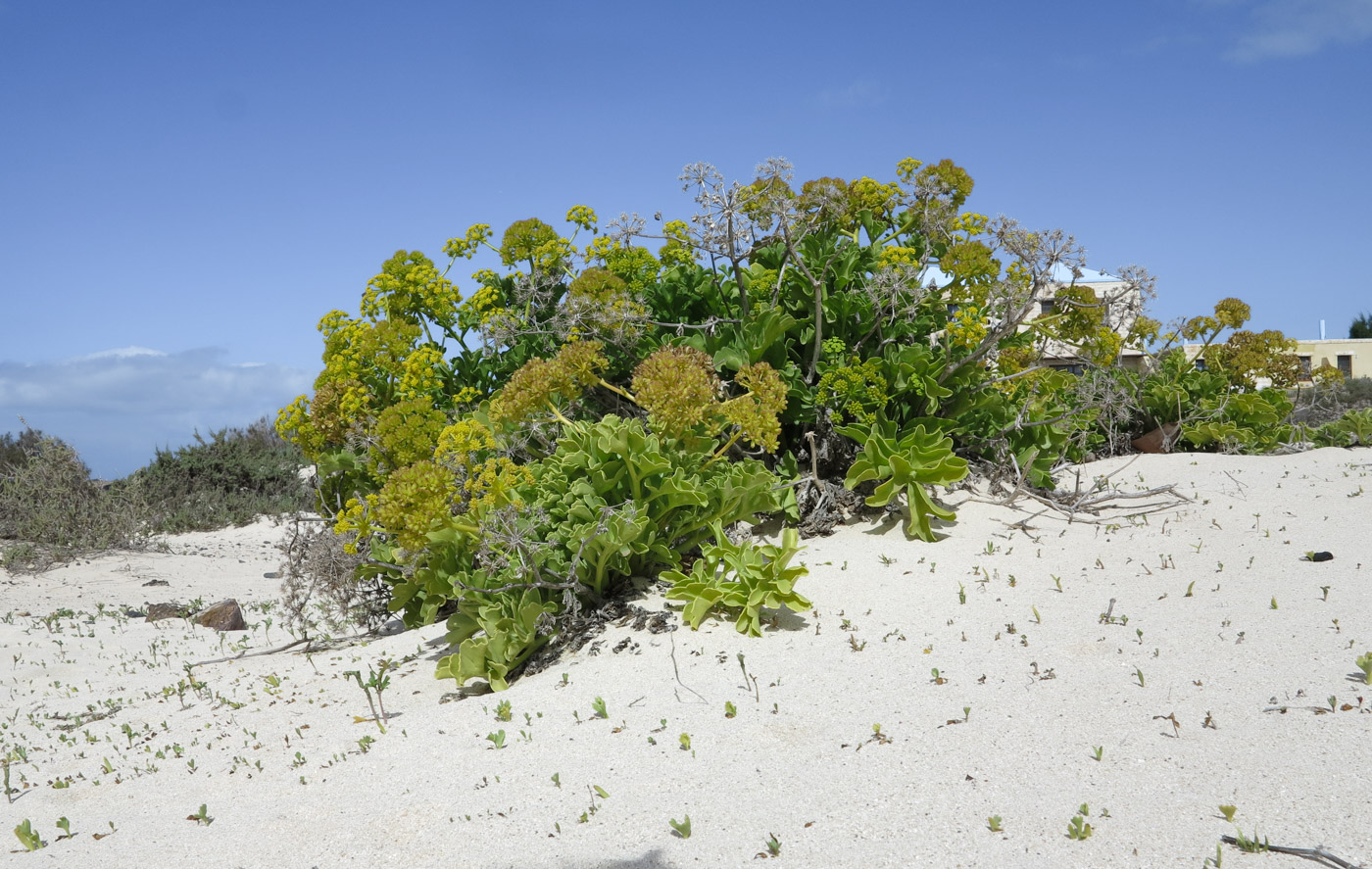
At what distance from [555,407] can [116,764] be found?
2.58 metres

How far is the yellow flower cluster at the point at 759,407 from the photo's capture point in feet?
14.4

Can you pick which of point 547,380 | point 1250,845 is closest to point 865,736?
point 1250,845

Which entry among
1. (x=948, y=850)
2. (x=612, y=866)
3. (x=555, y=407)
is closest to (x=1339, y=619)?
(x=948, y=850)

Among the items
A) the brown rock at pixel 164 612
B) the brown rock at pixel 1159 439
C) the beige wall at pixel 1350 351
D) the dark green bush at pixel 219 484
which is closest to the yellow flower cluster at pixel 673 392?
the brown rock at pixel 164 612

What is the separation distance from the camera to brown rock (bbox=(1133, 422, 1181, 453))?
837cm

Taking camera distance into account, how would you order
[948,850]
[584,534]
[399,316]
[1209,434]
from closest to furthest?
[948,850], [584,534], [399,316], [1209,434]

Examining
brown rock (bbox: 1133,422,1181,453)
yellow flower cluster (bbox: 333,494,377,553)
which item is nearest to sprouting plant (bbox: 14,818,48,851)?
yellow flower cluster (bbox: 333,494,377,553)

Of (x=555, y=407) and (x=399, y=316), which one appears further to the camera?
(x=399, y=316)

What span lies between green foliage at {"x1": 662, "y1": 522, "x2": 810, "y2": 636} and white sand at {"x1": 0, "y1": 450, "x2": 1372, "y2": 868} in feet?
0.37

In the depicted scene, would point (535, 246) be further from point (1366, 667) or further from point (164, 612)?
point (1366, 667)

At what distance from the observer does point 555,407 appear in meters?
4.84

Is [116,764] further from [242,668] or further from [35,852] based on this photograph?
[242,668]

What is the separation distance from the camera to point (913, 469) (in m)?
4.93

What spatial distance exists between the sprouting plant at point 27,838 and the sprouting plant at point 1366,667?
474 centimetres
